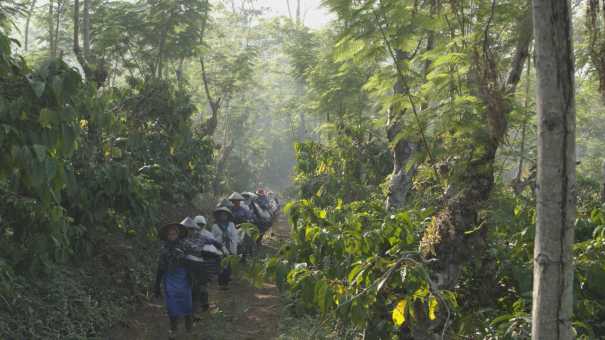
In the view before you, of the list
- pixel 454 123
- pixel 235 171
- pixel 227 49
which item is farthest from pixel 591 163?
pixel 454 123

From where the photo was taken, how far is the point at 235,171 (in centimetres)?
3058

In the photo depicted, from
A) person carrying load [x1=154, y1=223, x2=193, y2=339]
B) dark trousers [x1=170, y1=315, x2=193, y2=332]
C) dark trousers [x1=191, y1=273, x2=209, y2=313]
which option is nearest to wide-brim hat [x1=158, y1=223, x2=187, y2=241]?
person carrying load [x1=154, y1=223, x2=193, y2=339]

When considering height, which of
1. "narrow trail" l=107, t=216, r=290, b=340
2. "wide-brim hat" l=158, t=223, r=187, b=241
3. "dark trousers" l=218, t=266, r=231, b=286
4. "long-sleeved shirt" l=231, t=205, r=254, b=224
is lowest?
"narrow trail" l=107, t=216, r=290, b=340

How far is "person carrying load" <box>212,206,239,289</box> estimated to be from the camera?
9.91 m

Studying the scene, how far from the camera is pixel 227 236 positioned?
9.96 meters

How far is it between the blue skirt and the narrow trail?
534mm

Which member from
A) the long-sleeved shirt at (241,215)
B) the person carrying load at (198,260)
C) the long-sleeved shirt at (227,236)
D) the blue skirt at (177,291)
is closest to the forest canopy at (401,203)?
the person carrying load at (198,260)

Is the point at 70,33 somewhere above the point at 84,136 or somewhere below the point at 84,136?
Result: above

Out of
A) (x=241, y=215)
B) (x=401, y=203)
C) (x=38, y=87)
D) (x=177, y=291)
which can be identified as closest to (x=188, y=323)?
(x=177, y=291)

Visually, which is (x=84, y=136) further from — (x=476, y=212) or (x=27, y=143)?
(x=476, y=212)

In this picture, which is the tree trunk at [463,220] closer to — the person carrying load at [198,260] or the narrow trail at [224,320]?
the narrow trail at [224,320]

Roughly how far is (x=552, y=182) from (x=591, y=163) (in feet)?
69.9

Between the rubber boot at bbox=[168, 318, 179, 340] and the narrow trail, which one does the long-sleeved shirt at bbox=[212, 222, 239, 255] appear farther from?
the rubber boot at bbox=[168, 318, 179, 340]

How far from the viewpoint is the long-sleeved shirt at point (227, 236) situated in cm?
988
